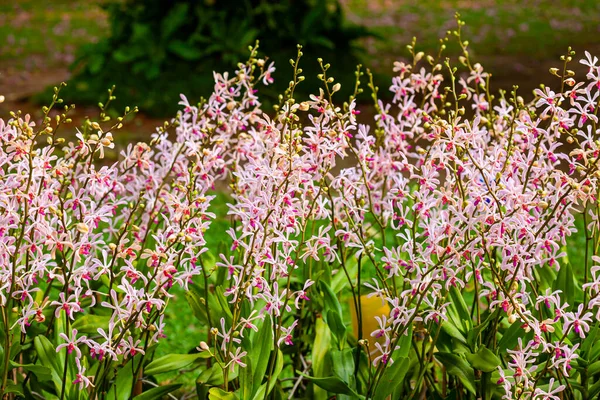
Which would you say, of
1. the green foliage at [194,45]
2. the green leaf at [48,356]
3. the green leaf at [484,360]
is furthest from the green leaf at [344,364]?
the green foliage at [194,45]

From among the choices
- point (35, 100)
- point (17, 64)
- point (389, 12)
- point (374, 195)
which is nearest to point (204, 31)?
point (35, 100)

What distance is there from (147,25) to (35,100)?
4.64ft

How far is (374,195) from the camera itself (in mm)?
3166

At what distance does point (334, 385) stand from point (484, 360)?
1.38ft

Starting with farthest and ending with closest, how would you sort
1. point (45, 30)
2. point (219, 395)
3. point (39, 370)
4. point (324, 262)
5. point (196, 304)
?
point (45, 30), point (324, 262), point (196, 304), point (39, 370), point (219, 395)

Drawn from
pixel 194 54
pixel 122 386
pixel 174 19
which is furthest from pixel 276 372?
pixel 174 19

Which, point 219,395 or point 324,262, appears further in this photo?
point 324,262

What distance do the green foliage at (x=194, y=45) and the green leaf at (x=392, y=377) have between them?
21.4 ft

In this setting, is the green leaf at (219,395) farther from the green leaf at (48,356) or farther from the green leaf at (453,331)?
the green leaf at (453,331)

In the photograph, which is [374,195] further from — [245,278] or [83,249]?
[83,249]

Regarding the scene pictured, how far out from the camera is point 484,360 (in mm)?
2332

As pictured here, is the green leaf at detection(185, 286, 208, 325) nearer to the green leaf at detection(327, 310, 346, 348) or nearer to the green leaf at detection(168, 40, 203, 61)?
the green leaf at detection(327, 310, 346, 348)

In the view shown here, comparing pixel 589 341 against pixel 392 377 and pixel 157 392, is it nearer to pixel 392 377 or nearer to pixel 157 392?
pixel 392 377

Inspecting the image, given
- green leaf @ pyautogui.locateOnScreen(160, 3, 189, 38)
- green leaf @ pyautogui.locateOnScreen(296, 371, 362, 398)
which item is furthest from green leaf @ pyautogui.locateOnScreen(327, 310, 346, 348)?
green leaf @ pyautogui.locateOnScreen(160, 3, 189, 38)
